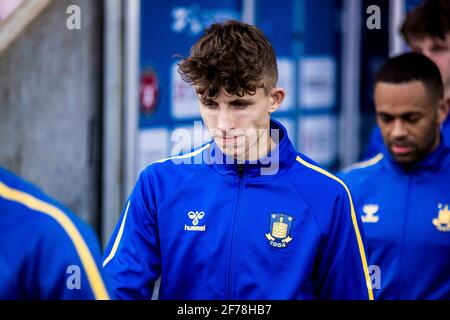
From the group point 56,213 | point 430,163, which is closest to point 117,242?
point 56,213

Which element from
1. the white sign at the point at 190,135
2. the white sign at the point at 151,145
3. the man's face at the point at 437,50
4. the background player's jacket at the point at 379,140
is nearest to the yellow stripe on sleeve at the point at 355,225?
the background player's jacket at the point at 379,140

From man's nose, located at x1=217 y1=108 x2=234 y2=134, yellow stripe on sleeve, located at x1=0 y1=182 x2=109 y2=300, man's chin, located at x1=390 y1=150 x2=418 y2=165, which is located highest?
man's nose, located at x1=217 y1=108 x2=234 y2=134

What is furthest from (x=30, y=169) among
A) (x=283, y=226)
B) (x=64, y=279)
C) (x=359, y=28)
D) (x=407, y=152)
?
(x=359, y=28)

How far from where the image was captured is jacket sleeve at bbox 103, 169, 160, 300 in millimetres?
2625

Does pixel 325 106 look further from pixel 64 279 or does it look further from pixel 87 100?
pixel 64 279

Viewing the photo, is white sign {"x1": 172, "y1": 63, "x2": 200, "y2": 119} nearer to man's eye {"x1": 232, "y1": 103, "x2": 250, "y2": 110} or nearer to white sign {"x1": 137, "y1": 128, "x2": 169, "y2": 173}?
white sign {"x1": 137, "y1": 128, "x2": 169, "y2": 173}

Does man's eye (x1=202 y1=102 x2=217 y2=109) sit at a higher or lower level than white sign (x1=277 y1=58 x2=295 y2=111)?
lower

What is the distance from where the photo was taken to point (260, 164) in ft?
8.98

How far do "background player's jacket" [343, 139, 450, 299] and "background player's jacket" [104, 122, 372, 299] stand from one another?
0.81m

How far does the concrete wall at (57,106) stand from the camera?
4.41 m

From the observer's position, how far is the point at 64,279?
190 centimetres

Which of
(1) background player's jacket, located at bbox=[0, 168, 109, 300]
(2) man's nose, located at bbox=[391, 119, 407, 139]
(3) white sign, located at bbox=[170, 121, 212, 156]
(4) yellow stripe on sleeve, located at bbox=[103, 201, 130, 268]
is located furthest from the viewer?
(3) white sign, located at bbox=[170, 121, 212, 156]

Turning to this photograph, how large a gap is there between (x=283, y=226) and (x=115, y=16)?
2495 millimetres

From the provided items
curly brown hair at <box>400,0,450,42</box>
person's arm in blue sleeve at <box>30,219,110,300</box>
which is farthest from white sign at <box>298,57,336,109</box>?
person's arm in blue sleeve at <box>30,219,110,300</box>
